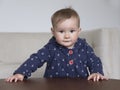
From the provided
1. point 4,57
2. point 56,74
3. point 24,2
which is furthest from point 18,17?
point 56,74

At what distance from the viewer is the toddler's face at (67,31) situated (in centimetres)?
129

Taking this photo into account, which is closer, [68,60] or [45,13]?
[68,60]

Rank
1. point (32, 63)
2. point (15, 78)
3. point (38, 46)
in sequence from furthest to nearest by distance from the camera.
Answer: point (38, 46) < point (32, 63) < point (15, 78)

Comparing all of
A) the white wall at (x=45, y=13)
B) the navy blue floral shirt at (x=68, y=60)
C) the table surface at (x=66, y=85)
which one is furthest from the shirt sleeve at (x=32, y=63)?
the white wall at (x=45, y=13)

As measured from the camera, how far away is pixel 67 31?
1.29m

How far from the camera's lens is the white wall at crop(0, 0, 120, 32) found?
6.79ft

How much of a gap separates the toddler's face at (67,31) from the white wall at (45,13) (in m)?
0.82

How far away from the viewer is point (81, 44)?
1.42 metres

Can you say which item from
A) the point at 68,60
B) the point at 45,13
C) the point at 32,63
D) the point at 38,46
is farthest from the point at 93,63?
the point at 45,13

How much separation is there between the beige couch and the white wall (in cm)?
27

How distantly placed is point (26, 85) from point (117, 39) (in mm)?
853

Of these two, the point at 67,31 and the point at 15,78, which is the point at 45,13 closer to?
the point at 67,31

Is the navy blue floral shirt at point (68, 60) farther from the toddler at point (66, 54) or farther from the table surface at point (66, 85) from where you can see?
the table surface at point (66, 85)

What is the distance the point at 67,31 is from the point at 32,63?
0.20m
